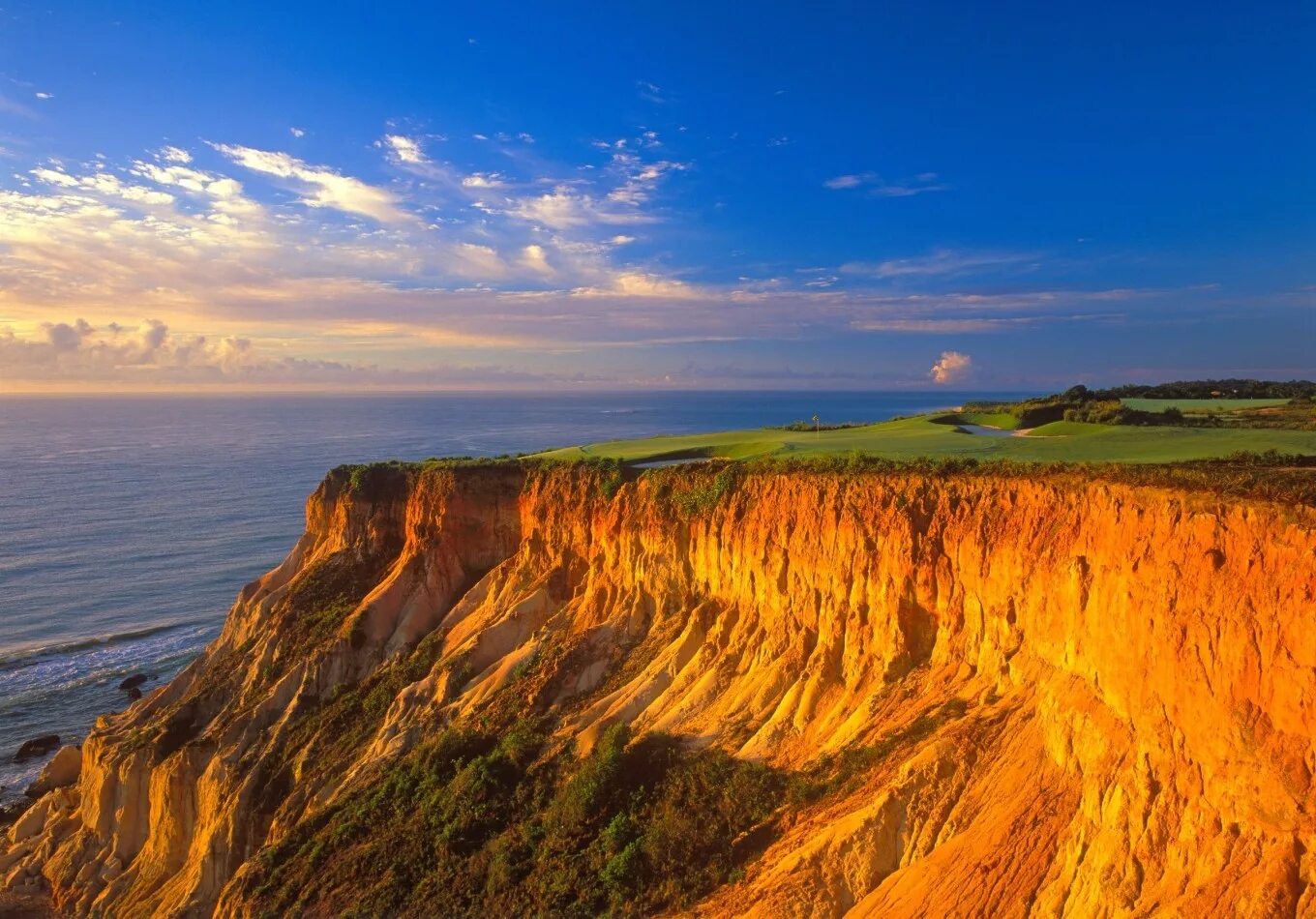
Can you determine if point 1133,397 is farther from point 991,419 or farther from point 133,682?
point 133,682

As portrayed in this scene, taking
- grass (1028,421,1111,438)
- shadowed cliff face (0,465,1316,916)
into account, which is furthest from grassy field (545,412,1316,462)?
shadowed cliff face (0,465,1316,916)

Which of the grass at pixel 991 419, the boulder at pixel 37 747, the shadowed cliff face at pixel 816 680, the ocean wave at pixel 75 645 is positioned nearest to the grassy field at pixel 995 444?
the grass at pixel 991 419

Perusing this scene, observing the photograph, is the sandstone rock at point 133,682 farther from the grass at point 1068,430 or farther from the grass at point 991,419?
the grass at point 1068,430

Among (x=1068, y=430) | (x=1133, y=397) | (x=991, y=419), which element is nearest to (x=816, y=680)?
(x=1068, y=430)

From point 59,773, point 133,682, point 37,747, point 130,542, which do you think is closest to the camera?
point 59,773

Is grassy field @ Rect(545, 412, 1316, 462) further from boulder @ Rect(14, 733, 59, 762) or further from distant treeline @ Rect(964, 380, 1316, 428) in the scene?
boulder @ Rect(14, 733, 59, 762)

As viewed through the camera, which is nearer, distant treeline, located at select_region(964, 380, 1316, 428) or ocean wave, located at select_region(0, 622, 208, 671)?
distant treeline, located at select_region(964, 380, 1316, 428)
